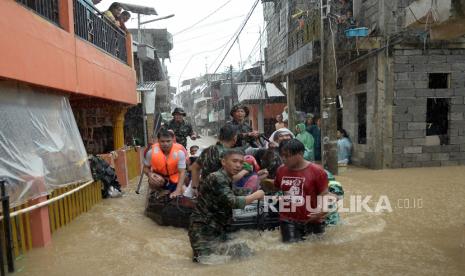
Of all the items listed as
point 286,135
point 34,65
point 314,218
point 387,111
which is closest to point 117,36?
point 34,65

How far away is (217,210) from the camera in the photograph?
3.96 meters

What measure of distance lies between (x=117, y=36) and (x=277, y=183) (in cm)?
834

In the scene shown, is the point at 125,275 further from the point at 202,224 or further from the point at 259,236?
the point at 259,236

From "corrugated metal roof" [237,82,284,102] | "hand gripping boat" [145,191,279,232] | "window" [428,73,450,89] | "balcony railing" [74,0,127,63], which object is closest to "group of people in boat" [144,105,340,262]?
"hand gripping boat" [145,191,279,232]

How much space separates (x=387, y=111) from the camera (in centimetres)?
1096

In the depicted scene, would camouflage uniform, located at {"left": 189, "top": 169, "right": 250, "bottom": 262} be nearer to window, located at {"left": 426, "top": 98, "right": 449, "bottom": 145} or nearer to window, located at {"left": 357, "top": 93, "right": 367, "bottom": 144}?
window, located at {"left": 426, "top": 98, "right": 449, "bottom": 145}

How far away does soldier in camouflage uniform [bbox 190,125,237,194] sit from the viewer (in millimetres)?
4650

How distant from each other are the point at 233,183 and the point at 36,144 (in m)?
2.89

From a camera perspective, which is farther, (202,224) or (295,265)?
(295,265)

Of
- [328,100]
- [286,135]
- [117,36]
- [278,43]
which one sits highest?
[278,43]

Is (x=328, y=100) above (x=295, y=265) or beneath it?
above

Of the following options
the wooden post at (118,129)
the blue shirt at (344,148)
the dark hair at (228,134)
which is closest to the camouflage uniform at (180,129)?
the wooden post at (118,129)

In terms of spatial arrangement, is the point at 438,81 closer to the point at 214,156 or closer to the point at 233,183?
the point at 233,183

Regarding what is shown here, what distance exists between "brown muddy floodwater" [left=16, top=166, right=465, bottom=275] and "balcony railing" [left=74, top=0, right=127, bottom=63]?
3958 mm
